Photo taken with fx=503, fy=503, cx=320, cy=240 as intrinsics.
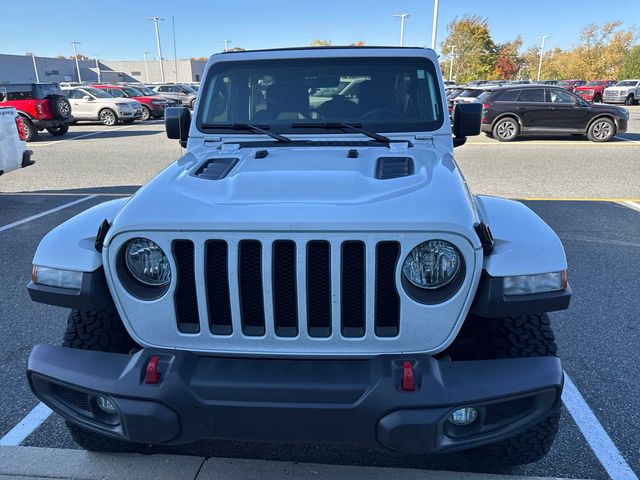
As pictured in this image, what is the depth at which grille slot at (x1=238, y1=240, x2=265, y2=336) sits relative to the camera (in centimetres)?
183

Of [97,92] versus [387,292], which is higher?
[97,92]

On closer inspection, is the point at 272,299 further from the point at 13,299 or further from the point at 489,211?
the point at 13,299

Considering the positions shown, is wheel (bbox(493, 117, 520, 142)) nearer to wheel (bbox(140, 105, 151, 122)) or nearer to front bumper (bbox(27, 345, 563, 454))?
front bumper (bbox(27, 345, 563, 454))

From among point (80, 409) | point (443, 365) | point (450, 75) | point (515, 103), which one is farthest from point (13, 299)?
point (450, 75)

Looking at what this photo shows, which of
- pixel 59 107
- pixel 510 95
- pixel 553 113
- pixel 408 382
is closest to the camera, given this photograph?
pixel 408 382

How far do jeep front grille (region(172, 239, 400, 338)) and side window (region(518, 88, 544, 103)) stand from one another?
46.2 ft

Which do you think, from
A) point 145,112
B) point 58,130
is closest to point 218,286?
point 58,130

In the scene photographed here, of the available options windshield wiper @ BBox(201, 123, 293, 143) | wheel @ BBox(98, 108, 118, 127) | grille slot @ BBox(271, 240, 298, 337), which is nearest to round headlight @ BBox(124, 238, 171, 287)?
grille slot @ BBox(271, 240, 298, 337)

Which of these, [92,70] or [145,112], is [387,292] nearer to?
[145,112]

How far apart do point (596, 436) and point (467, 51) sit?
62.5 metres

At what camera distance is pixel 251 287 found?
187cm

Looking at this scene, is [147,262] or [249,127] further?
[249,127]

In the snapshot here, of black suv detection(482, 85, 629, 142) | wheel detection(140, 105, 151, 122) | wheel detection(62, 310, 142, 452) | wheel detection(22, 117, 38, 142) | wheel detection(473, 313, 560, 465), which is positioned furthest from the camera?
wheel detection(140, 105, 151, 122)

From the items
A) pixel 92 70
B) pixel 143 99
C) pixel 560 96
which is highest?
pixel 92 70
